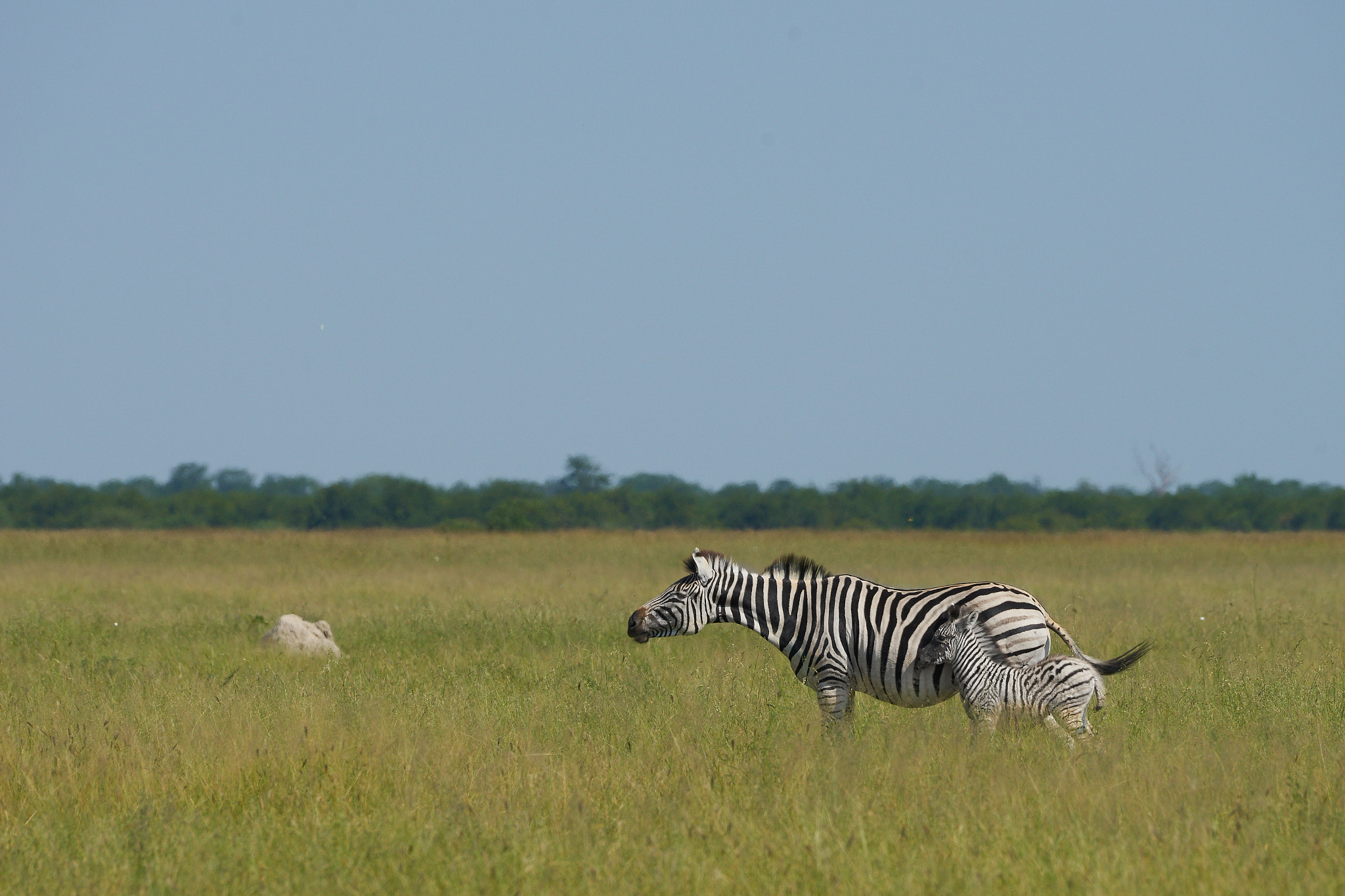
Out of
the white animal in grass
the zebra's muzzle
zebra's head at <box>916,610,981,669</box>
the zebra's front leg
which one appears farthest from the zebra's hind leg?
the white animal in grass

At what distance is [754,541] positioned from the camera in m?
39.1

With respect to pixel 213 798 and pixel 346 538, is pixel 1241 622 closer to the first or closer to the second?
pixel 213 798

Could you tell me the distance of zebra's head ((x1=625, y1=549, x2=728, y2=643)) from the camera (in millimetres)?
8781

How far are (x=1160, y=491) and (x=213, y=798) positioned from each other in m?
75.1

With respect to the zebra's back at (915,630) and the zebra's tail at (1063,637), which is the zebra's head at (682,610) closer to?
the zebra's back at (915,630)

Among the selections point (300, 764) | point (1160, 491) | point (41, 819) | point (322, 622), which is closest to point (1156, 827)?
point (300, 764)

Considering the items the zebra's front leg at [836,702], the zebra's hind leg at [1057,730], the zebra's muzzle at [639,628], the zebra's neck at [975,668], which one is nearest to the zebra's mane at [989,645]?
the zebra's neck at [975,668]

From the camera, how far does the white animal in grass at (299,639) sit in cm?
1288

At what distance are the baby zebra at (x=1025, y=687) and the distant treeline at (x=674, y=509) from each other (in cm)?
5892

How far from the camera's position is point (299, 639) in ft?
42.9

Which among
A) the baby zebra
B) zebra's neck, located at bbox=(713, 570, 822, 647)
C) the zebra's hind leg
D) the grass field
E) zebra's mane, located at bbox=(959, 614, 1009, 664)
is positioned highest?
zebra's neck, located at bbox=(713, 570, 822, 647)

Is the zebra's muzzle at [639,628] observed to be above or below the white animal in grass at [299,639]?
above

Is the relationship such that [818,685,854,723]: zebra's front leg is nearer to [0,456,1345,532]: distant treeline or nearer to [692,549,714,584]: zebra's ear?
[692,549,714,584]: zebra's ear

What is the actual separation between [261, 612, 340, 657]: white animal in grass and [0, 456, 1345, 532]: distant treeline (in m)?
52.7
